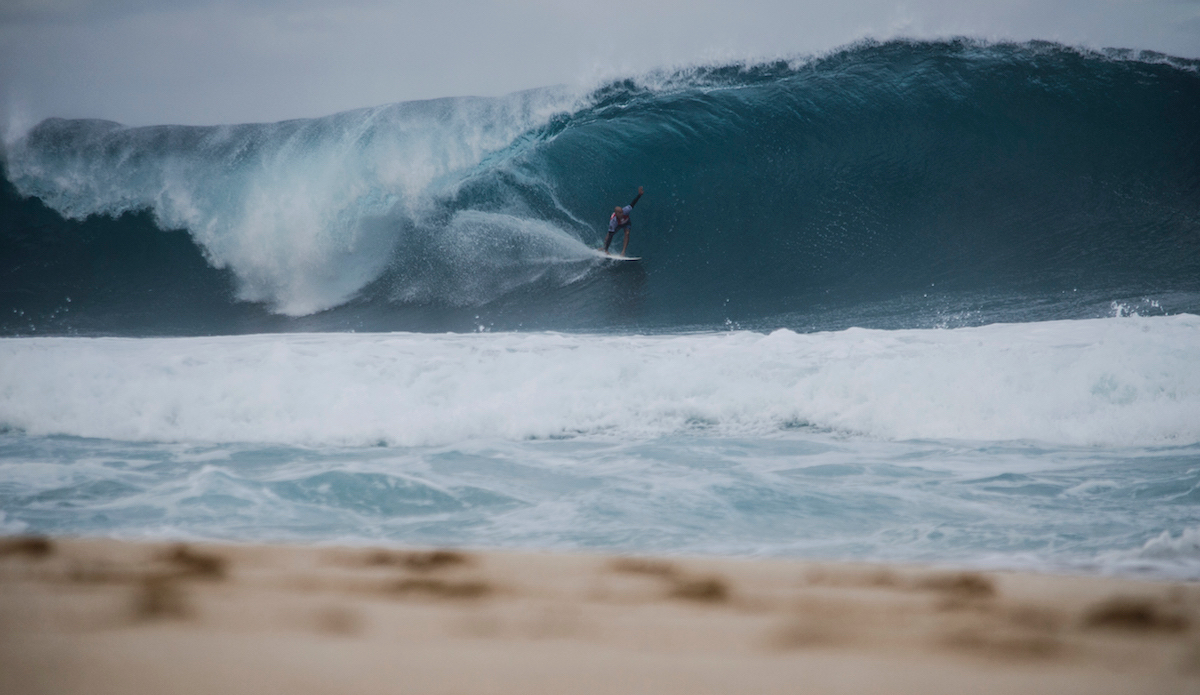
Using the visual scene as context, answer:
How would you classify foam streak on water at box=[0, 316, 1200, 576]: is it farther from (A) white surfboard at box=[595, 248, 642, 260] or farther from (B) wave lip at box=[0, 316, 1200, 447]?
(A) white surfboard at box=[595, 248, 642, 260]

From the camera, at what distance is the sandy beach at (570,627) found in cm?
94

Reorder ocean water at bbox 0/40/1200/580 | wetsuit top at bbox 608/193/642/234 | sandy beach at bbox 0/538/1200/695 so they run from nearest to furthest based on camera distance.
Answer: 1. sandy beach at bbox 0/538/1200/695
2. ocean water at bbox 0/40/1200/580
3. wetsuit top at bbox 608/193/642/234

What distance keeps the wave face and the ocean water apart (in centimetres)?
4

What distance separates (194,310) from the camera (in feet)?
25.6

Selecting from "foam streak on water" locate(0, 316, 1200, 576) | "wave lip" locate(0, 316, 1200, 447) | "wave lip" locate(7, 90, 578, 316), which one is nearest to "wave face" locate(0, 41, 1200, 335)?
"wave lip" locate(7, 90, 578, 316)

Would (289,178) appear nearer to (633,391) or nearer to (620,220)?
(620,220)

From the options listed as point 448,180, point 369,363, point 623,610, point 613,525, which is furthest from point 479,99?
point 623,610

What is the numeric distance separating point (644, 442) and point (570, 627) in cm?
209

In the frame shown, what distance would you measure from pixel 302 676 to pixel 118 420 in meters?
3.38

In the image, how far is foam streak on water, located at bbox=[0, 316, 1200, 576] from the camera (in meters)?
2.03

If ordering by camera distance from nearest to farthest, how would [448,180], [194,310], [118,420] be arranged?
1. [118,420]
2. [194,310]
3. [448,180]

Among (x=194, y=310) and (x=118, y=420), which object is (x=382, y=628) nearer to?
(x=118, y=420)

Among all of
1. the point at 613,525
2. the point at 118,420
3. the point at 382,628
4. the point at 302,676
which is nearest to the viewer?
the point at 302,676

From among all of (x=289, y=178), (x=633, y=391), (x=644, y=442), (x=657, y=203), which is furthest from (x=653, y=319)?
(x=289, y=178)
